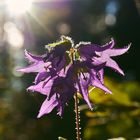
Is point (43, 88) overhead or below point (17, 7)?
below

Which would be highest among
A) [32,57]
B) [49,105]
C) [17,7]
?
[17,7]

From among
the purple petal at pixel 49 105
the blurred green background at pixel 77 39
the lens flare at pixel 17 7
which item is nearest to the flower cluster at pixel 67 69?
the purple petal at pixel 49 105

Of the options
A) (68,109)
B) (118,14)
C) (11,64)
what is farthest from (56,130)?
(118,14)

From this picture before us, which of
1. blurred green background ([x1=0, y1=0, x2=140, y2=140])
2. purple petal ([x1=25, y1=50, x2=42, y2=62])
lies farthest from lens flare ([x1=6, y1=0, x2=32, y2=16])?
purple petal ([x1=25, y1=50, x2=42, y2=62])

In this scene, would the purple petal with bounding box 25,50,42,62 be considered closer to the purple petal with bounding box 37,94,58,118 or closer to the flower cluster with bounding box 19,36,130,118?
the flower cluster with bounding box 19,36,130,118

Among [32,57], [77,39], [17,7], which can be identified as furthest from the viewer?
[77,39]

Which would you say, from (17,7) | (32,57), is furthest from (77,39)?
(32,57)

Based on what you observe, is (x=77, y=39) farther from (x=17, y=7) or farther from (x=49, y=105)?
(x=49, y=105)
